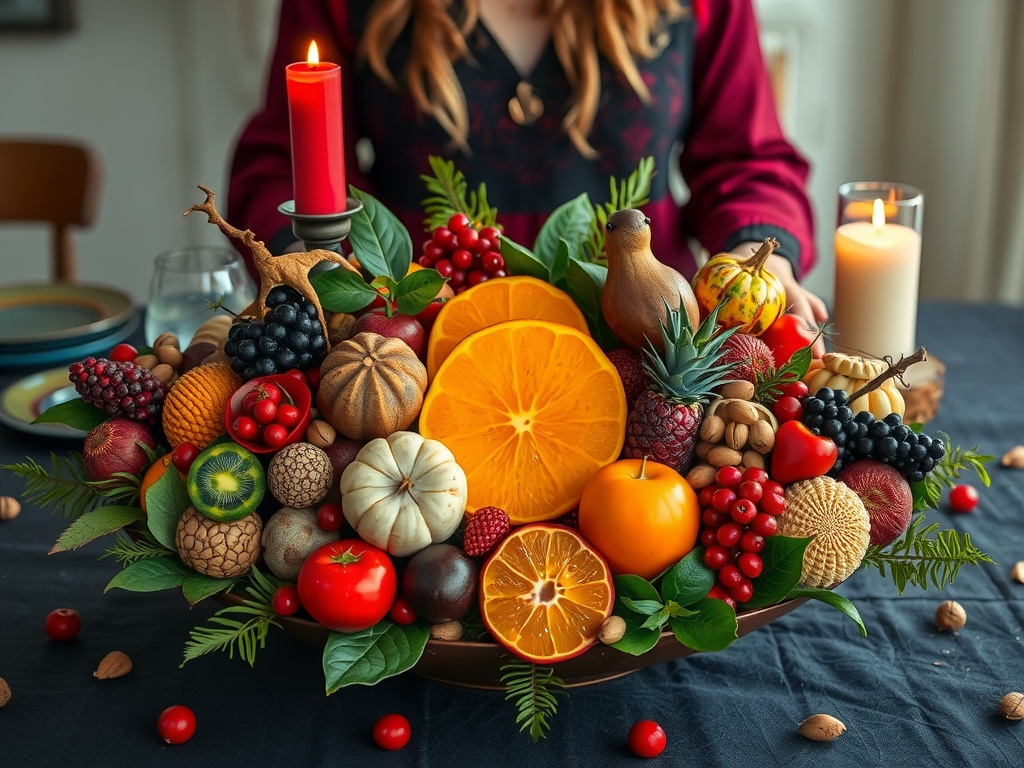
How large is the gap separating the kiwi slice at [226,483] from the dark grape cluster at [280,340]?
0.07 metres

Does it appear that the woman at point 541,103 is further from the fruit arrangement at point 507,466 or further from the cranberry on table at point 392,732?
the cranberry on table at point 392,732

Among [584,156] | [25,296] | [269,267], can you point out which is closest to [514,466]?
[269,267]

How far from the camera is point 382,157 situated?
158 centimetres

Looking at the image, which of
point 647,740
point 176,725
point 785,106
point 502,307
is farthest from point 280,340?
point 785,106

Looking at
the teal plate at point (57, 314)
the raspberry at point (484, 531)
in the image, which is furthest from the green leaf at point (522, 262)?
the teal plate at point (57, 314)

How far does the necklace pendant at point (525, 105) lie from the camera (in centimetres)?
147

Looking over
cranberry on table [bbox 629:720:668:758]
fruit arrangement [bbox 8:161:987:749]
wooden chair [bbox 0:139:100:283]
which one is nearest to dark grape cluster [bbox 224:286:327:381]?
fruit arrangement [bbox 8:161:987:749]

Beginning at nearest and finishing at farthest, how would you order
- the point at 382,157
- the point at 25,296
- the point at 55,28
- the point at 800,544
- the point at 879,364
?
the point at 800,544 → the point at 879,364 → the point at 25,296 → the point at 382,157 → the point at 55,28

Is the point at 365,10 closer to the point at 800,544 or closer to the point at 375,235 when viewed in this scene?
the point at 375,235

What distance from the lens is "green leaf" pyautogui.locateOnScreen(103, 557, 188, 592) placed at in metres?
0.73

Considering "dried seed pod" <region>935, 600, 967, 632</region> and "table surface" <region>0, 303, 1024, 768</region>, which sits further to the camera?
"dried seed pod" <region>935, 600, 967, 632</region>

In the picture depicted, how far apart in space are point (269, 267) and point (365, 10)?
850 millimetres

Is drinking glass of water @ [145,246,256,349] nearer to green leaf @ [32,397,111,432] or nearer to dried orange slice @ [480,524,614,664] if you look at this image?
green leaf @ [32,397,111,432]

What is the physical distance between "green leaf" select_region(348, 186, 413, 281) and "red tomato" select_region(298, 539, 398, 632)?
254 mm
